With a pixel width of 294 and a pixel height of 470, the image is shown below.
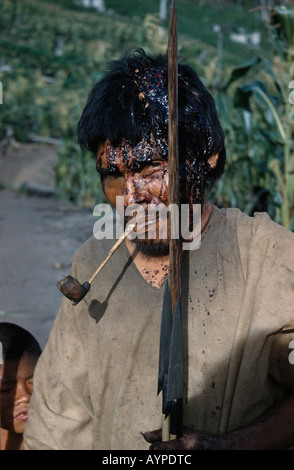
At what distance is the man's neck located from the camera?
Answer: 62.1 inches

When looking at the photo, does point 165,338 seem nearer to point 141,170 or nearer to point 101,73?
point 141,170

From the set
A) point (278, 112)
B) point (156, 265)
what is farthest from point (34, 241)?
point (156, 265)

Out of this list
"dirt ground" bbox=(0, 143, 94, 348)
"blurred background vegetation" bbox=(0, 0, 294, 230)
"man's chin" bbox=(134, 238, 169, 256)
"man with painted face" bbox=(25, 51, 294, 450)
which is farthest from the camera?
"blurred background vegetation" bbox=(0, 0, 294, 230)

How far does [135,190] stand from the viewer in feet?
4.85

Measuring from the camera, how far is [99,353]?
164 centimetres

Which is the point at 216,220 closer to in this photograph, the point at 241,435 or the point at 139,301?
the point at 139,301

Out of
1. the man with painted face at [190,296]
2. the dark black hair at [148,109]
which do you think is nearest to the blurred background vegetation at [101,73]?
the dark black hair at [148,109]

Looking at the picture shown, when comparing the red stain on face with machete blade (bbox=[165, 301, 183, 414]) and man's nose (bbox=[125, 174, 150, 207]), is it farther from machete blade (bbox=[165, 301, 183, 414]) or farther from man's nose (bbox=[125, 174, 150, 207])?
machete blade (bbox=[165, 301, 183, 414])

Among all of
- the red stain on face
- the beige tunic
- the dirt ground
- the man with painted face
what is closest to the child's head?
the beige tunic

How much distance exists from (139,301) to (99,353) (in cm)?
21

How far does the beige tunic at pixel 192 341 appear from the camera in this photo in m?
1.40

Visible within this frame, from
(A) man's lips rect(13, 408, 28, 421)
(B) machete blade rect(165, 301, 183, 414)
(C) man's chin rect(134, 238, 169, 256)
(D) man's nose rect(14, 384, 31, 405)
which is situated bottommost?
(A) man's lips rect(13, 408, 28, 421)

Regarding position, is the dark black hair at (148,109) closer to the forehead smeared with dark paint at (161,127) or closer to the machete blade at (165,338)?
the forehead smeared with dark paint at (161,127)

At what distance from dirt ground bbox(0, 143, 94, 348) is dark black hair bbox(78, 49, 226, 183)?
247 cm
